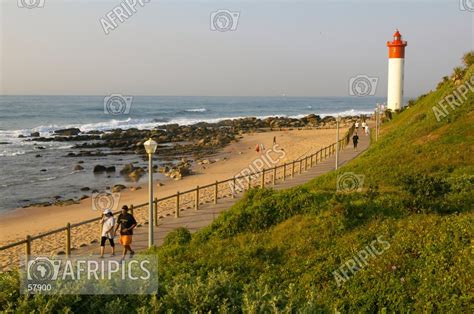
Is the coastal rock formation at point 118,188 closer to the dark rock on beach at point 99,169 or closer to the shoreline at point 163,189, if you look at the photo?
the shoreline at point 163,189

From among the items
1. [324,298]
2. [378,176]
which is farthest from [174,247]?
[378,176]

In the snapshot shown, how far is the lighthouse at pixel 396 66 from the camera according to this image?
43156mm

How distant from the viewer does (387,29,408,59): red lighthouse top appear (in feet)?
141

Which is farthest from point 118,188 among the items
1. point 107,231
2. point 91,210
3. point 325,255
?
point 325,255

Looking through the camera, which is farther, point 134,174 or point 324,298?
point 134,174

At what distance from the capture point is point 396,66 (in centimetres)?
4331

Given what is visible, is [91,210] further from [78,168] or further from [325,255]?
[325,255]

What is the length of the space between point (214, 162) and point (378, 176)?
19054mm

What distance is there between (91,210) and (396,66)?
1327 inches

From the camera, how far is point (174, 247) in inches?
388

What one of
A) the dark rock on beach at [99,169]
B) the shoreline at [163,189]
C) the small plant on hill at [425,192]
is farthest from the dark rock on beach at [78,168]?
the small plant on hill at [425,192]

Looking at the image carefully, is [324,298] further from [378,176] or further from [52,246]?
[52,246]

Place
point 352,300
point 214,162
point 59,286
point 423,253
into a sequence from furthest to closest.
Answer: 1. point 214,162
2. point 423,253
3. point 352,300
4. point 59,286

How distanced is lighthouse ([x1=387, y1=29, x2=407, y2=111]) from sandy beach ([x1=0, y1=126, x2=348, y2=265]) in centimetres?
953
